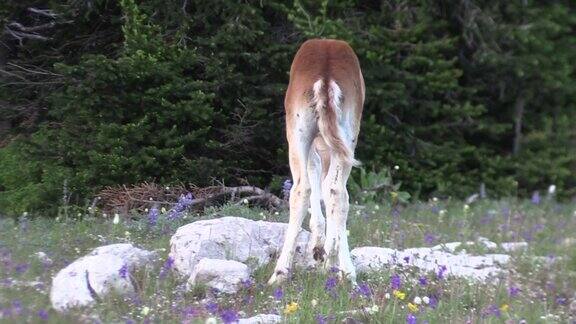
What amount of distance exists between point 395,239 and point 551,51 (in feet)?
26.3

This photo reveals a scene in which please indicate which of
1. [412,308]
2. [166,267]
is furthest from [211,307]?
[412,308]

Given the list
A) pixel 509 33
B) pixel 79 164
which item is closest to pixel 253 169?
pixel 79 164

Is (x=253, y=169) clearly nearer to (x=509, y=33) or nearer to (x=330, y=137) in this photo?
(x=509, y=33)

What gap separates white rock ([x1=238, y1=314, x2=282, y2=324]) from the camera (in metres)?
4.63

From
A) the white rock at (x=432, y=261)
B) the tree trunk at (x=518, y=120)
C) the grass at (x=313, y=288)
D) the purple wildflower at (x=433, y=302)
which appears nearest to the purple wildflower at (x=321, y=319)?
the grass at (x=313, y=288)

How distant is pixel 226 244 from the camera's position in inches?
252

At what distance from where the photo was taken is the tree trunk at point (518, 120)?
14.9 meters

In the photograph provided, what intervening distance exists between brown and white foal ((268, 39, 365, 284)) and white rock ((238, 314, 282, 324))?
3.04ft

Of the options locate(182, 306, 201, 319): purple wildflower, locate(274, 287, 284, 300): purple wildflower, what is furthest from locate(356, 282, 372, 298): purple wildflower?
locate(182, 306, 201, 319): purple wildflower

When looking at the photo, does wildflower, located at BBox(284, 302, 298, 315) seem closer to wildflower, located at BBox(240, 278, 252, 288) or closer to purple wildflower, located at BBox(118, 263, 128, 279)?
wildflower, located at BBox(240, 278, 252, 288)

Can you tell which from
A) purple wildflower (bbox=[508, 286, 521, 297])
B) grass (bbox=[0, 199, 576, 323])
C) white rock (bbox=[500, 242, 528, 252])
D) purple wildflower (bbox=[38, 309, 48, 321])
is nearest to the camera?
purple wildflower (bbox=[38, 309, 48, 321])

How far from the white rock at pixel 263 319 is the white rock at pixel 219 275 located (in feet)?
2.09

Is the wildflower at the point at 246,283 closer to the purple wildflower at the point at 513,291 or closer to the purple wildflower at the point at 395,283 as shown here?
the purple wildflower at the point at 395,283

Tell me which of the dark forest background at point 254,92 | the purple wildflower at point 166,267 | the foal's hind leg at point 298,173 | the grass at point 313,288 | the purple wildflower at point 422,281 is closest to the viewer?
the grass at point 313,288
